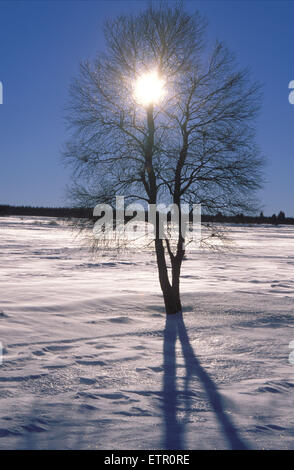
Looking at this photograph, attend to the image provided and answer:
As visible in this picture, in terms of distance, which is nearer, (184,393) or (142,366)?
(184,393)

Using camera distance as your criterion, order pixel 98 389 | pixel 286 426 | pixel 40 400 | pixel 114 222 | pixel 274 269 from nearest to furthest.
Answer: pixel 286 426 < pixel 40 400 < pixel 98 389 < pixel 114 222 < pixel 274 269

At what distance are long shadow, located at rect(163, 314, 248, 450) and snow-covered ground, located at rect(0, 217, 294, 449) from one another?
18mm

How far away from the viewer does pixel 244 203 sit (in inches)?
446

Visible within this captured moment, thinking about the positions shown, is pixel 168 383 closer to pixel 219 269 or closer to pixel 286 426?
pixel 286 426

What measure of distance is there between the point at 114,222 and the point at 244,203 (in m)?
3.52

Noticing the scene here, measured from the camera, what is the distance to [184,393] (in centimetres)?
643

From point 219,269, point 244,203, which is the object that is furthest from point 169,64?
point 219,269

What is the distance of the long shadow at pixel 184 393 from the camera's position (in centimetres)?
493

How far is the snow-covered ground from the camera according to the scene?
5090 millimetres

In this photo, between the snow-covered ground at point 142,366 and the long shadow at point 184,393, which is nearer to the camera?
the long shadow at point 184,393

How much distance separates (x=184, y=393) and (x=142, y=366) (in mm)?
1285

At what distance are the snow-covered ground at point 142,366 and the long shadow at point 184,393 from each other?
0.06 ft

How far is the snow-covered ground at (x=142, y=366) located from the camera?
5.09m

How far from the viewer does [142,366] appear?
7.54m
